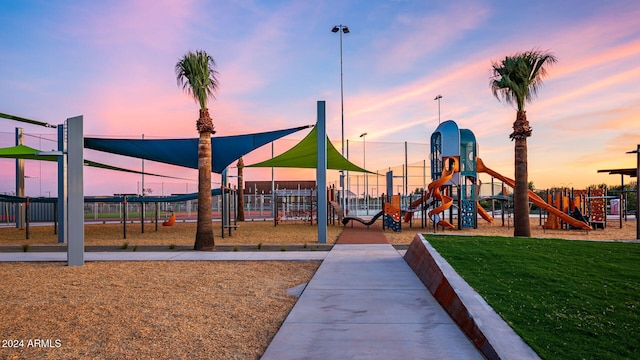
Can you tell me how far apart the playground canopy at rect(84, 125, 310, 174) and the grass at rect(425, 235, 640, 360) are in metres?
8.31

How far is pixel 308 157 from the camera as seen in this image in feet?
67.4

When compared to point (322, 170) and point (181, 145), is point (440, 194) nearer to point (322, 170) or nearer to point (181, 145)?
point (322, 170)

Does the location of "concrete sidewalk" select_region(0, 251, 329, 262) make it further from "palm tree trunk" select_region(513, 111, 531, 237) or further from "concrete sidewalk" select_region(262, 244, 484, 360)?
"palm tree trunk" select_region(513, 111, 531, 237)

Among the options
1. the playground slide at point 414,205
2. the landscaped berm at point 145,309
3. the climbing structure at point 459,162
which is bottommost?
the landscaped berm at point 145,309

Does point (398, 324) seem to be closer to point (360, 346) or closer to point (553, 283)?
point (360, 346)

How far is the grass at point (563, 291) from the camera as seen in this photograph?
4066 millimetres

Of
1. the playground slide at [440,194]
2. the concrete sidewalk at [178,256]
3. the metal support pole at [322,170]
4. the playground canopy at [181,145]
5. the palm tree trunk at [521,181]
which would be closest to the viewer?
the concrete sidewalk at [178,256]

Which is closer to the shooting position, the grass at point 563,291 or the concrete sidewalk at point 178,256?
the grass at point 563,291

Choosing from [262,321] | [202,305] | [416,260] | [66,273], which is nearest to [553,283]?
[416,260]

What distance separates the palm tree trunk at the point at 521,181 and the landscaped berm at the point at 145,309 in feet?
27.3

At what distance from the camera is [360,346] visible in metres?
4.46

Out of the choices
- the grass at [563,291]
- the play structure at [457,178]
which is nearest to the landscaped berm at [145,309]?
the grass at [563,291]

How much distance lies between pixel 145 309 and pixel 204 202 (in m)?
7.47

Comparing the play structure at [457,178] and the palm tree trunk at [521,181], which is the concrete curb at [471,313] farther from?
the play structure at [457,178]
